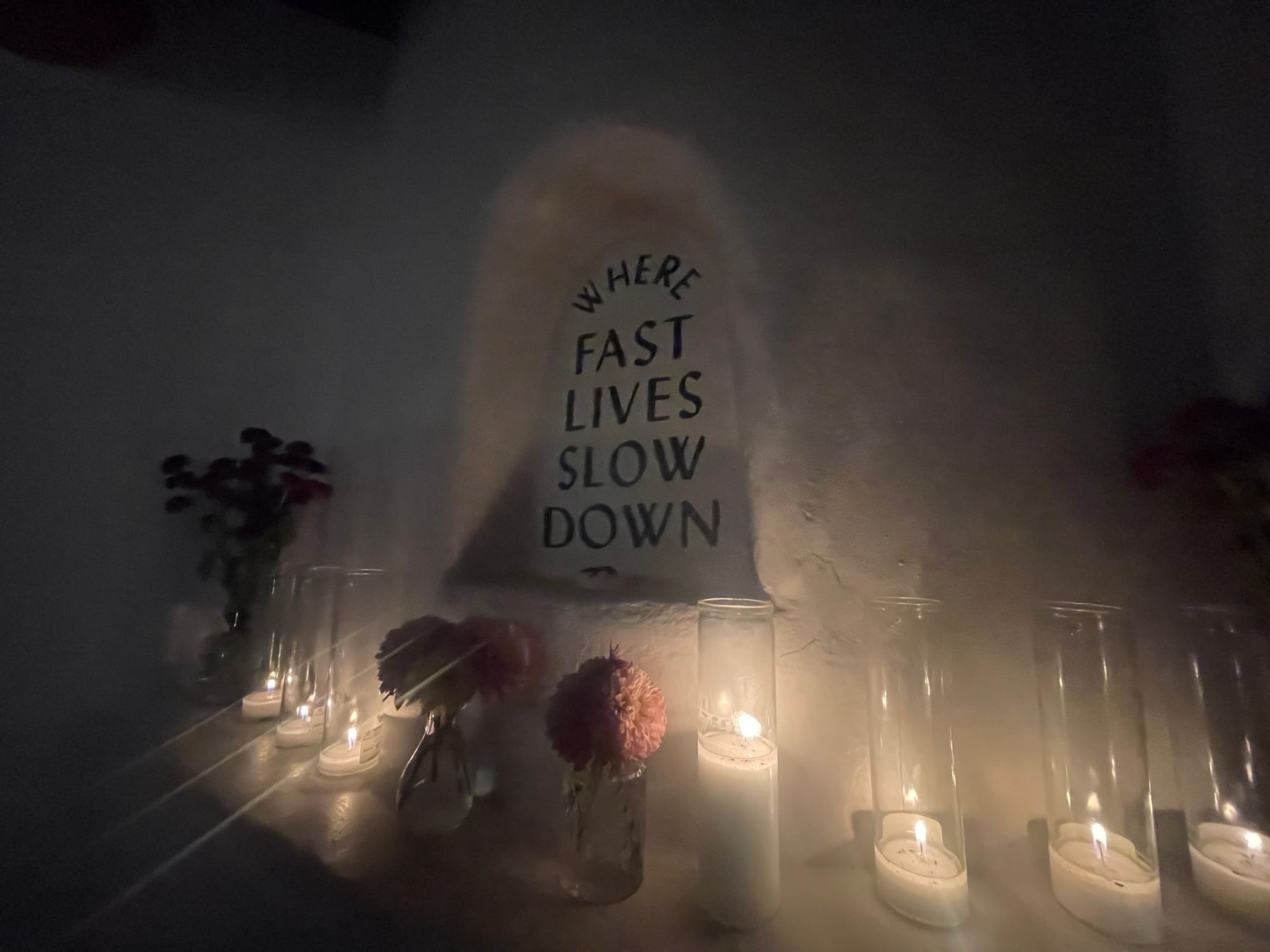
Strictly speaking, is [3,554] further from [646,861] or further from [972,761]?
[972,761]

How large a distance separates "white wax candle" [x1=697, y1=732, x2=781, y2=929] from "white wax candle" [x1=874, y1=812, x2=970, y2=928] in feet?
0.38

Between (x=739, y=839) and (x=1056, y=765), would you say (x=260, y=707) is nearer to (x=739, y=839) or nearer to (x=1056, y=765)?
(x=739, y=839)

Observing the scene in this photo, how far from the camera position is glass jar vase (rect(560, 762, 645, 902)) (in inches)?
24.5

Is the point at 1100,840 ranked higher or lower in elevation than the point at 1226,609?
lower

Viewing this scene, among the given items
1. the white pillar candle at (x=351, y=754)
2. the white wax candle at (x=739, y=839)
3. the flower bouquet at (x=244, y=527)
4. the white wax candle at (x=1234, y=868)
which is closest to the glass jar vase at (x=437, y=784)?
the white pillar candle at (x=351, y=754)

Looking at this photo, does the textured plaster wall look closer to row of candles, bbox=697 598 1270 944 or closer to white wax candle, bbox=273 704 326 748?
row of candles, bbox=697 598 1270 944

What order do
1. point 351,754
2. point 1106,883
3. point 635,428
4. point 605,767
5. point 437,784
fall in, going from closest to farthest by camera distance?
point 1106,883 → point 605,767 → point 437,784 → point 351,754 → point 635,428

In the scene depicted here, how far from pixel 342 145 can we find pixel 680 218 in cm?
107

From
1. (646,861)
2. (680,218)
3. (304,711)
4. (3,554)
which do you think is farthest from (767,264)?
(3,554)

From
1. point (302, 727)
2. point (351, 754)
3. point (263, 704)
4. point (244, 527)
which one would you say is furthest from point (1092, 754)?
point (244, 527)

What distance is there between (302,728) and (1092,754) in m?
1.17

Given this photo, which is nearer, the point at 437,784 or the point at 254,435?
the point at 437,784

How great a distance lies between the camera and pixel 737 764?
0.61 metres

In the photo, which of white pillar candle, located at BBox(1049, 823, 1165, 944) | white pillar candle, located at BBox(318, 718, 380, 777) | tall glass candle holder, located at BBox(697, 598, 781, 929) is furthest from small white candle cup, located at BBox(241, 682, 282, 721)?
white pillar candle, located at BBox(1049, 823, 1165, 944)
